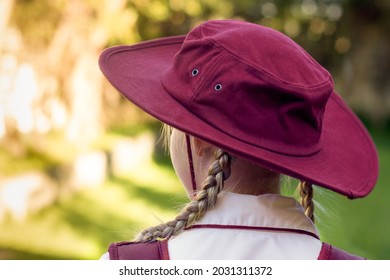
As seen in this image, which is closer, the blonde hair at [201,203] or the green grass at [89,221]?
the blonde hair at [201,203]

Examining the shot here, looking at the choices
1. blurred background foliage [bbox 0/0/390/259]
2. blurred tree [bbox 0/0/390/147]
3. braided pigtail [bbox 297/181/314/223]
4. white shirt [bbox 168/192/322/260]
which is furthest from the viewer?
blurred tree [bbox 0/0/390/147]

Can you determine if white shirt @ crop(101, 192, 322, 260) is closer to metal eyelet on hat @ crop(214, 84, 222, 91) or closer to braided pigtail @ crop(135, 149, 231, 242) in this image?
braided pigtail @ crop(135, 149, 231, 242)

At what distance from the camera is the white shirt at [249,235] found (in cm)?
119

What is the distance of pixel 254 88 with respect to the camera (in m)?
1.21

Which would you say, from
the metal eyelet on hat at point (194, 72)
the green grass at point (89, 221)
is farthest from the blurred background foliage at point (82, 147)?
the metal eyelet on hat at point (194, 72)

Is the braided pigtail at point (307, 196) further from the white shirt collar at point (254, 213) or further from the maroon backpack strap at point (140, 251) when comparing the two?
the maroon backpack strap at point (140, 251)

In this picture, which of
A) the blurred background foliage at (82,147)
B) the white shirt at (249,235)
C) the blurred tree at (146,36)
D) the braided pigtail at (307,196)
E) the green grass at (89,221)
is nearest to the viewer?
the white shirt at (249,235)

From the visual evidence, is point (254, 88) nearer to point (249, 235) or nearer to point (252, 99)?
point (252, 99)

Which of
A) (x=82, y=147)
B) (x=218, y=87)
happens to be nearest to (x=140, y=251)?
(x=218, y=87)

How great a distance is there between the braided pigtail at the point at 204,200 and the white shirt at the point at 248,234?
12 millimetres

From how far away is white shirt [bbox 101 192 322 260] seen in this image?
1186mm

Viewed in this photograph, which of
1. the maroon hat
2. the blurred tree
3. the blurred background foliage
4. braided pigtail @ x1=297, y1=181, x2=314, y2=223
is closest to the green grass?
the blurred background foliage

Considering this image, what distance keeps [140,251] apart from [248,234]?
0.18 meters

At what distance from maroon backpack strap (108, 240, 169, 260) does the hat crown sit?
20 cm
